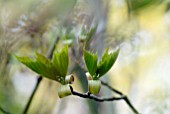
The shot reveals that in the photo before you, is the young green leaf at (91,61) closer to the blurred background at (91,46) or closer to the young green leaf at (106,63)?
the young green leaf at (106,63)

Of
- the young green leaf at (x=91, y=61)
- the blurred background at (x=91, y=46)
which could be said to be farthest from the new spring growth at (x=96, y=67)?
the blurred background at (x=91, y=46)

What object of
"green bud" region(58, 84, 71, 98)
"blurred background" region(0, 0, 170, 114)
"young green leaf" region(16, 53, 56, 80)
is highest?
"young green leaf" region(16, 53, 56, 80)

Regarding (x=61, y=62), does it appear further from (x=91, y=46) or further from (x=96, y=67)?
(x=91, y=46)

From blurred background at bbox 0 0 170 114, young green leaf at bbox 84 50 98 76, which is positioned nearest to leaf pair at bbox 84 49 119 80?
young green leaf at bbox 84 50 98 76

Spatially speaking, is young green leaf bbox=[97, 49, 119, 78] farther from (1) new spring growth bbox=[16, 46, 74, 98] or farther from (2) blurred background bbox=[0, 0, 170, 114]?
(2) blurred background bbox=[0, 0, 170, 114]

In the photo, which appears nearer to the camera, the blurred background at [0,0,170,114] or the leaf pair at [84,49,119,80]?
the leaf pair at [84,49,119,80]
